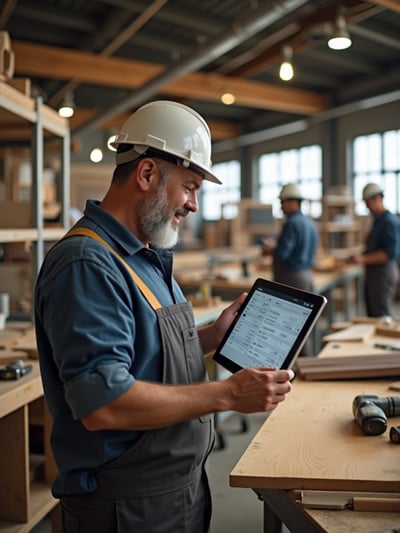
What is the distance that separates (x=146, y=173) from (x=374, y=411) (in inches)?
40.3

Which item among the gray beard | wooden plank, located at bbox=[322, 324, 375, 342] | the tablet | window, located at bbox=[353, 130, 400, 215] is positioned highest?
window, located at bbox=[353, 130, 400, 215]

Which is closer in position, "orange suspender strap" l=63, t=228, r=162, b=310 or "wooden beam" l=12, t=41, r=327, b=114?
"orange suspender strap" l=63, t=228, r=162, b=310

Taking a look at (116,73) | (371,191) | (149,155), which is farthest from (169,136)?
(116,73)

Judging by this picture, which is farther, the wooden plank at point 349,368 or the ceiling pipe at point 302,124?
A: the ceiling pipe at point 302,124

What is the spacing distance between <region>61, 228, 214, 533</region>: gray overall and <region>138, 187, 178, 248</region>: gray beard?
0.20 m

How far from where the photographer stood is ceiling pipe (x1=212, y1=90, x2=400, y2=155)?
34.3 ft

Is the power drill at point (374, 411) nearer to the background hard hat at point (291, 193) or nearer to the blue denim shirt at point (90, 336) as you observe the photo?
the blue denim shirt at point (90, 336)

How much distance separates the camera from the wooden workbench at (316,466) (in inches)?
51.5

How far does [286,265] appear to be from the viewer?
6016 millimetres

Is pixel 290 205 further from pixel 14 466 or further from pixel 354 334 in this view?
pixel 14 466

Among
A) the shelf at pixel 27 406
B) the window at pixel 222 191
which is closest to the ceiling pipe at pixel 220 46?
the shelf at pixel 27 406

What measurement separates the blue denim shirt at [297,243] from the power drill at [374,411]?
13.2 feet

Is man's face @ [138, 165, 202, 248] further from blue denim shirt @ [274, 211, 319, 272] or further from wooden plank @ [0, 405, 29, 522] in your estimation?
blue denim shirt @ [274, 211, 319, 272]

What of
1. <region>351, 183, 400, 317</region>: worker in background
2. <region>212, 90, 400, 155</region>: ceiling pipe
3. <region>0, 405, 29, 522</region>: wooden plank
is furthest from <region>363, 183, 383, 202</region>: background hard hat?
<region>0, 405, 29, 522</region>: wooden plank
